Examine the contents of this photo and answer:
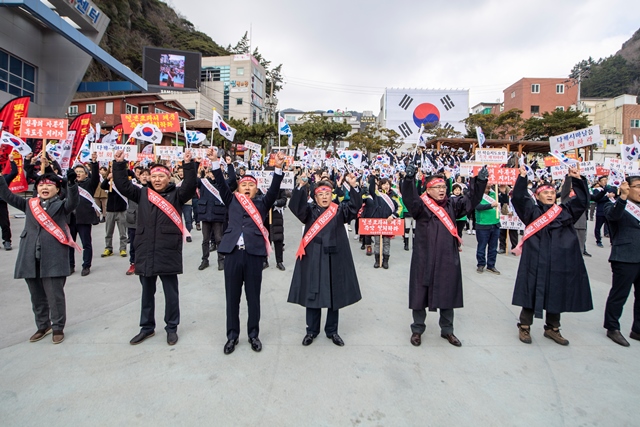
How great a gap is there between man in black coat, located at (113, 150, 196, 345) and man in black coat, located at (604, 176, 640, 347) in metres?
5.13

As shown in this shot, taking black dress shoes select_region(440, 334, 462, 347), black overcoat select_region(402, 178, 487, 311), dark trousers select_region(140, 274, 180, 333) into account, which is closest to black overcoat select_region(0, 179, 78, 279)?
dark trousers select_region(140, 274, 180, 333)

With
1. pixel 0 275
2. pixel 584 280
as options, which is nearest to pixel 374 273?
pixel 584 280

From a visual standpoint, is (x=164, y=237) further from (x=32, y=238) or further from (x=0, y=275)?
(x=0, y=275)

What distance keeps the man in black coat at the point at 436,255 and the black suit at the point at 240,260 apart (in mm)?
1711

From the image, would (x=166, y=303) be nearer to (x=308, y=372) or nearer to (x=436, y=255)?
(x=308, y=372)

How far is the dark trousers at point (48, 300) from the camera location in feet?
13.8

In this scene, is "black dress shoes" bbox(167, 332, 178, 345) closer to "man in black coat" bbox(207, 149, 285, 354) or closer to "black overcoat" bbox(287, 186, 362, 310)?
"man in black coat" bbox(207, 149, 285, 354)

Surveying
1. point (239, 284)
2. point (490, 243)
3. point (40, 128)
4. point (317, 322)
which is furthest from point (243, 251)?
point (490, 243)

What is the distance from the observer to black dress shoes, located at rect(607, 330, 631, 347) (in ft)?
14.4

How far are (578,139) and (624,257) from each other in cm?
227

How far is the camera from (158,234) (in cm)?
417

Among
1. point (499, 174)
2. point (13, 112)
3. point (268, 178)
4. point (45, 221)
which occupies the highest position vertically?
point (13, 112)

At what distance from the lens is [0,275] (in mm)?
6613

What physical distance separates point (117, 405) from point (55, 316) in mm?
1783
